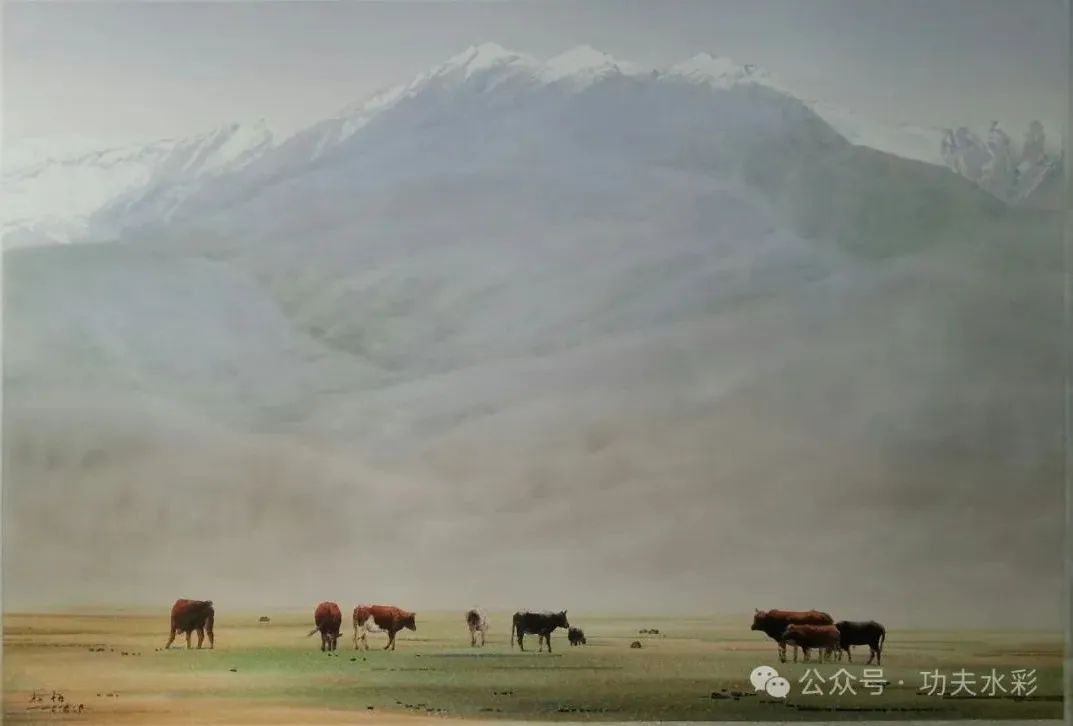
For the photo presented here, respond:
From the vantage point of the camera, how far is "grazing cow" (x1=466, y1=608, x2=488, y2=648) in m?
3.43

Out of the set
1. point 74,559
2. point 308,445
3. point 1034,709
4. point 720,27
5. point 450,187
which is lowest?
point 1034,709

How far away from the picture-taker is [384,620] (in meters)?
3.41

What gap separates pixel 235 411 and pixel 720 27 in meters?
1.84

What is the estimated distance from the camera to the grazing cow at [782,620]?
11.2 feet

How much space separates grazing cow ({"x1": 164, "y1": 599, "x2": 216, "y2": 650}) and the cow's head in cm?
157

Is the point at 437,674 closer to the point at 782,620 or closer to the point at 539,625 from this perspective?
the point at 539,625

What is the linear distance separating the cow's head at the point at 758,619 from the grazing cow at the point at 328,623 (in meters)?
1.20

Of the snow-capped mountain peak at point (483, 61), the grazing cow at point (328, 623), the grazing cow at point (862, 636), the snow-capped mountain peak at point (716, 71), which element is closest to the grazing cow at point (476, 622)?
the grazing cow at point (328, 623)

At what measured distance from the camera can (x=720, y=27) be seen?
3520 millimetres

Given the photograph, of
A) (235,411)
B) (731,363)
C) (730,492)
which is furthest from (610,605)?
(235,411)

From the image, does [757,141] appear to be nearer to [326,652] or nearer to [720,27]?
[720,27]

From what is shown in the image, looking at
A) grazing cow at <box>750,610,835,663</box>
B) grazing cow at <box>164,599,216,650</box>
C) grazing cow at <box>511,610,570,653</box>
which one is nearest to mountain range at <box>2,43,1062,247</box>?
grazing cow at <box>164,599,216,650</box>

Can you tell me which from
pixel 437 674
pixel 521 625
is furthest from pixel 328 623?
pixel 521 625

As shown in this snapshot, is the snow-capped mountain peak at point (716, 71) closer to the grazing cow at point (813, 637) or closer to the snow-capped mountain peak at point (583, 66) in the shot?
the snow-capped mountain peak at point (583, 66)
